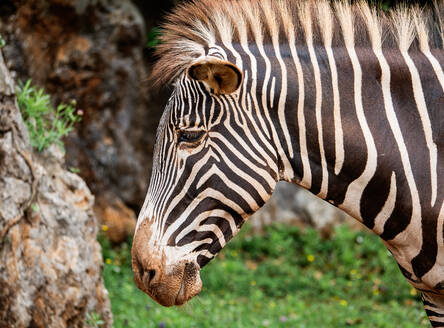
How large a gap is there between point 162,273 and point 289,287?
536 cm

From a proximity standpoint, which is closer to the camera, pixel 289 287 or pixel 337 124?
pixel 337 124

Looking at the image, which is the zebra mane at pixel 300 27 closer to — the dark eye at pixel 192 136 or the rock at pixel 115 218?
the dark eye at pixel 192 136

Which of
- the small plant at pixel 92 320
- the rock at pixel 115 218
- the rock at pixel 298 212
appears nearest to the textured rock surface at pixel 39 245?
the small plant at pixel 92 320

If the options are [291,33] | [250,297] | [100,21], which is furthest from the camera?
[100,21]

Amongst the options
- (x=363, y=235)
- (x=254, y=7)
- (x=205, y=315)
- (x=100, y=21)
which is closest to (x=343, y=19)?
(x=254, y=7)

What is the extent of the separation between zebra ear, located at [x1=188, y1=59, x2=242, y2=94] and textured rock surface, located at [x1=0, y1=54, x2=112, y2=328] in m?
2.04

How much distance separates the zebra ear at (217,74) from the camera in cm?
234

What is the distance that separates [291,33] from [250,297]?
5.00m

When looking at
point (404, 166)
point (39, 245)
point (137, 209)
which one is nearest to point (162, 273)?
point (404, 166)

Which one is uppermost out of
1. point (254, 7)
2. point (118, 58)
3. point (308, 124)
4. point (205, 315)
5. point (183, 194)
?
point (254, 7)

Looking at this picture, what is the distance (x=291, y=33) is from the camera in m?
2.61

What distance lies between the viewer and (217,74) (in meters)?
2.38

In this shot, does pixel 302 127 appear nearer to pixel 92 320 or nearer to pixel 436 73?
pixel 436 73

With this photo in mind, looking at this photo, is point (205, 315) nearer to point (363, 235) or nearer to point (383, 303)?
point (383, 303)
